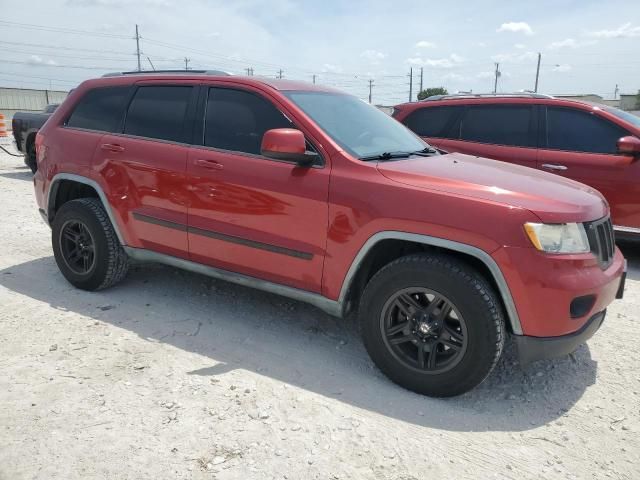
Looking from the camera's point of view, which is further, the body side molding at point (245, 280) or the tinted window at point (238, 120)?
the tinted window at point (238, 120)

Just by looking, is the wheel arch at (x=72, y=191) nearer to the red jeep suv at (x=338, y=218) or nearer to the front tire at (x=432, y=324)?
the red jeep suv at (x=338, y=218)

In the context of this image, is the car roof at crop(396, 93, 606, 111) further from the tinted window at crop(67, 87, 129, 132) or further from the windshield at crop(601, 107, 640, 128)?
the tinted window at crop(67, 87, 129, 132)

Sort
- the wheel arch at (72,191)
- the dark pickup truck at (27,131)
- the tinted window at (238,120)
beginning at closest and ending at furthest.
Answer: the tinted window at (238,120) → the wheel arch at (72,191) → the dark pickup truck at (27,131)

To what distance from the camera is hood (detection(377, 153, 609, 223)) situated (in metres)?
2.66

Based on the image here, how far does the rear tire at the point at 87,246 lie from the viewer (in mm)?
4160

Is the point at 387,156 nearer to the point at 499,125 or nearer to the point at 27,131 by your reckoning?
the point at 499,125

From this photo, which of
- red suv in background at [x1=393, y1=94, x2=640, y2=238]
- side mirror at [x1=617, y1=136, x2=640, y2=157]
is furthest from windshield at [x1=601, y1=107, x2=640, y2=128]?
side mirror at [x1=617, y1=136, x2=640, y2=157]

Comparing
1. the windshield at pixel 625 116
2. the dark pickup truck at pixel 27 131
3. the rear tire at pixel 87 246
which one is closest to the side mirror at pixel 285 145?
the rear tire at pixel 87 246

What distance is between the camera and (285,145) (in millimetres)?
3004

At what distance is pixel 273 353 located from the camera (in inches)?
134

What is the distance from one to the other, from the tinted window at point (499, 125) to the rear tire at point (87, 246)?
420 cm

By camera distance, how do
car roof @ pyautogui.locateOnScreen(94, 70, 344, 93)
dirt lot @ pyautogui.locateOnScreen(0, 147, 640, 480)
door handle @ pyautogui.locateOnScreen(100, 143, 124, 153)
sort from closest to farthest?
dirt lot @ pyautogui.locateOnScreen(0, 147, 640, 480), car roof @ pyautogui.locateOnScreen(94, 70, 344, 93), door handle @ pyautogui.locateOnScreen(100, 143, 124, 153)

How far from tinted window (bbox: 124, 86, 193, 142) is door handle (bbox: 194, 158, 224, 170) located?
305 millimetres

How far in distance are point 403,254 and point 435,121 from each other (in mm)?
3751
